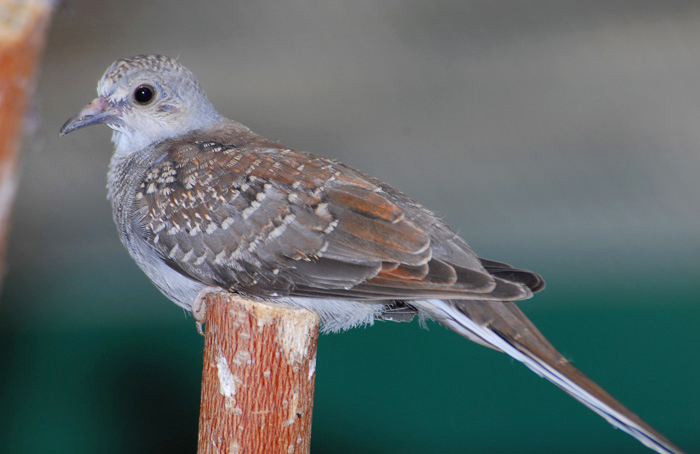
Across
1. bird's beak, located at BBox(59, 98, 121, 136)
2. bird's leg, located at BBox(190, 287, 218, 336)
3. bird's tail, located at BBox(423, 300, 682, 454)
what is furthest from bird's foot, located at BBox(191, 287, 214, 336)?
bird's beak, located at BBox(59, 98, 121, 136)

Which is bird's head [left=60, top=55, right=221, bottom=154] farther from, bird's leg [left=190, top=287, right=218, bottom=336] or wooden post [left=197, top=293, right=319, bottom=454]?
wooden post [left=197, top=293, right=319, bottom=454]

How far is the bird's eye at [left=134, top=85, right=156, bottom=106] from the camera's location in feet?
7.82

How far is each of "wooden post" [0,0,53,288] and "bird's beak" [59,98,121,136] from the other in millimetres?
1338

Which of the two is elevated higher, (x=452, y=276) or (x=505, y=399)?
(x=452, y=276)

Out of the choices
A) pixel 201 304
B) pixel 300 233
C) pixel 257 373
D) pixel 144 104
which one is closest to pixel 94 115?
pixel 144 104

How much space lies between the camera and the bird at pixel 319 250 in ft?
6.17

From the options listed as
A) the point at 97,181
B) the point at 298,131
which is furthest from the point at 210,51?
the point at 97,181

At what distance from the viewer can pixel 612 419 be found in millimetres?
1775

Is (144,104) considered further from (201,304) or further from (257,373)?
(257,373)

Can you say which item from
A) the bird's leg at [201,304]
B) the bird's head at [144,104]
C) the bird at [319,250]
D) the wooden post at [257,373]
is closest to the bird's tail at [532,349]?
Result: the bird at [319,250]

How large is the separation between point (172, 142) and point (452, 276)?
1016 millimetres

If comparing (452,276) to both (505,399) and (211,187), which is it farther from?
(505,399)

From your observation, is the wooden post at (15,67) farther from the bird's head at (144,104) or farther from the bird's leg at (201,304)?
the bird's head at (144,104)

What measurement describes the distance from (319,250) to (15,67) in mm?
1018
